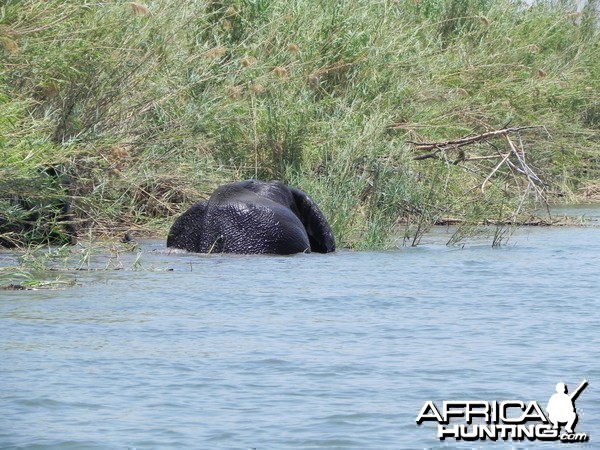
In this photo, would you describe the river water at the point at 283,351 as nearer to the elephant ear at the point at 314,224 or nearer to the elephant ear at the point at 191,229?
the elephant ear at the point at 191,229

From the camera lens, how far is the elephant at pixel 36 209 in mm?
11562

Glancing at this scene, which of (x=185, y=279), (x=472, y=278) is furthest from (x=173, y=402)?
(x=472, y=278)

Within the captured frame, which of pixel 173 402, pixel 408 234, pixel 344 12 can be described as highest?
pixel 344 12

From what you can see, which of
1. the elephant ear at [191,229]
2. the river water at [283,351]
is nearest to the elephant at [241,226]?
the elephant ear at [191,229]

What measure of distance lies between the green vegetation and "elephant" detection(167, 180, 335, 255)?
107 centimetres

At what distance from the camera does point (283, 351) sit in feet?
26.6

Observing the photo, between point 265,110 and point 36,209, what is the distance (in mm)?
4778

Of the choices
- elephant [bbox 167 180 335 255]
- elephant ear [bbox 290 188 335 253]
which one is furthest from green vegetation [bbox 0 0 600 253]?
elephant [bbox 167 180 335 255]

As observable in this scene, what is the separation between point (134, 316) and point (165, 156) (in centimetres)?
616

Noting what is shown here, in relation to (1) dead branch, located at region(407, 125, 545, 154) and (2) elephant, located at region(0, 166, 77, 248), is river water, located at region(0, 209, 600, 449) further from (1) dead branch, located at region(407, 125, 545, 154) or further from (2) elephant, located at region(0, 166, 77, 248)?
(1) dead branch, located at region(407, 125, 545, 154)

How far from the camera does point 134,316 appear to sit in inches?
366

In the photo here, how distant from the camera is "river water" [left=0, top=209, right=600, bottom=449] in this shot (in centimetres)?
629

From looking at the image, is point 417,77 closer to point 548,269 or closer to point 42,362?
point 548,269

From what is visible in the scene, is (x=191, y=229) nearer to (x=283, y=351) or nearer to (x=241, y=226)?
(x=241, y=226)
